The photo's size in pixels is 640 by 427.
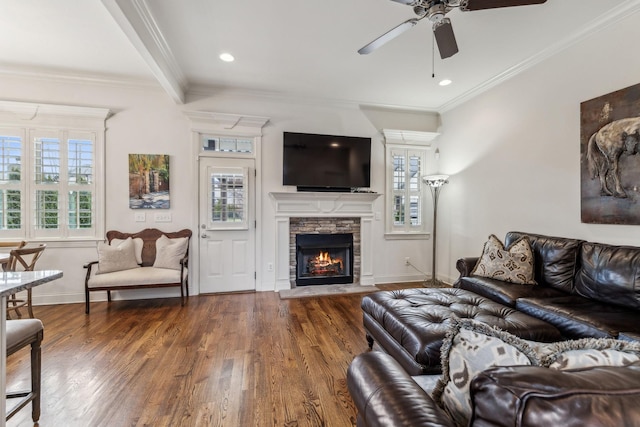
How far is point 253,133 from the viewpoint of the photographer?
4160mm

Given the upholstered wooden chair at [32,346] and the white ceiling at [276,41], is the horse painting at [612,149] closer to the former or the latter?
the white ceiling at [276,41]

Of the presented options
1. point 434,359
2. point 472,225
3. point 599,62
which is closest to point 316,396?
point 434,359

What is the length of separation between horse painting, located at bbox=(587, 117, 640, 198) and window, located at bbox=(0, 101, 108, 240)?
18.0 feet

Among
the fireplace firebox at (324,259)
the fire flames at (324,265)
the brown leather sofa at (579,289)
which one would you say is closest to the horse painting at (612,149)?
the brown leather sofa at (579,289)

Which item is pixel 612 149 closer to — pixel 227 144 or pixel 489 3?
pixel 489 3

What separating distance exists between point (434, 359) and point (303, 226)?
302cm

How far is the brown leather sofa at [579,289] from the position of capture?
188cm

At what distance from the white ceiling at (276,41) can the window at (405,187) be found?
0.98 metres

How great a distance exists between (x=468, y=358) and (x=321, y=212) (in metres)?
3.65

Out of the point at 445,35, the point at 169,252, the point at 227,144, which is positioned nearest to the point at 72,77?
the point at 227,144

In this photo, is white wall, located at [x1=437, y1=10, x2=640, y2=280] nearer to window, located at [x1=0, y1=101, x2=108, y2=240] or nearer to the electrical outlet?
the electrical outlet

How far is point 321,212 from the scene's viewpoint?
438cm

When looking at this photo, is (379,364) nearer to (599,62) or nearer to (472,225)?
(599,62)

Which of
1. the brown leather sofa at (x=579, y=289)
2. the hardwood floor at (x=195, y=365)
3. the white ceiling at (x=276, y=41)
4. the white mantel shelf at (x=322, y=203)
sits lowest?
the hardwood floor at (x=195, y=365)
